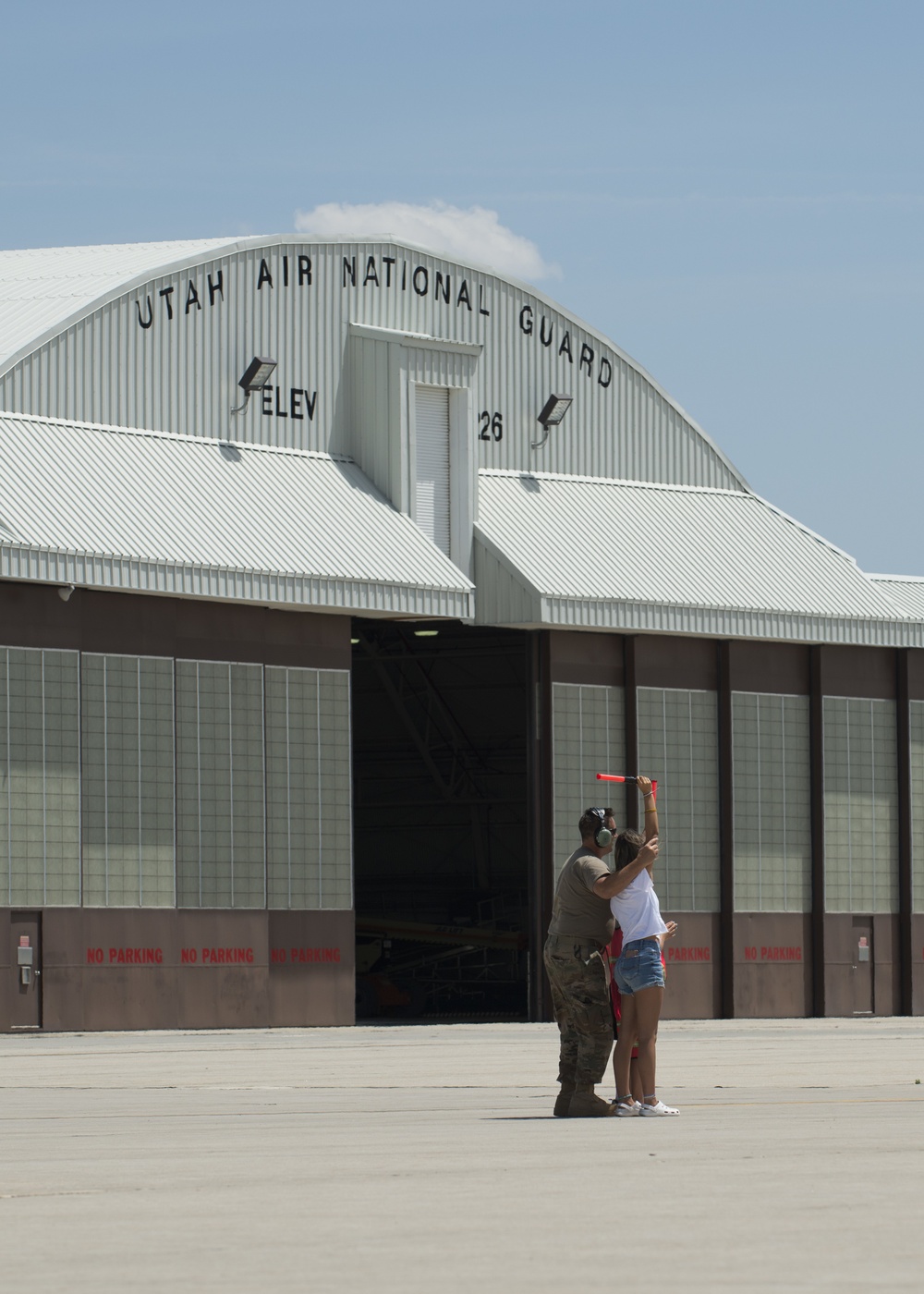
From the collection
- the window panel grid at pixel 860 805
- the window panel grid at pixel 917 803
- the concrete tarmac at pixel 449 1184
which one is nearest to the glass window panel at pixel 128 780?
the concrete tarmac at pixel 449 1184

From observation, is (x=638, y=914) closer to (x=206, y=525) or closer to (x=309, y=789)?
(x=206, y=525)

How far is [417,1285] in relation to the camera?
8.18 m

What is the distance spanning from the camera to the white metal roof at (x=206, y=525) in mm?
31891

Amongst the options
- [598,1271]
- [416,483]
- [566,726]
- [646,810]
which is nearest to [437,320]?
[416,483]

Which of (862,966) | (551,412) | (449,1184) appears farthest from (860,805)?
(449,1184)

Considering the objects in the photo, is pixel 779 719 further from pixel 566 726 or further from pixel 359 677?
pixel 359 677

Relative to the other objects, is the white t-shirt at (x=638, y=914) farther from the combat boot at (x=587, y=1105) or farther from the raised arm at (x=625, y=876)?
the combat boot at (x=587, y=1105)

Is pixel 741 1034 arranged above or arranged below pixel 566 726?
below

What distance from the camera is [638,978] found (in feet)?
54.0

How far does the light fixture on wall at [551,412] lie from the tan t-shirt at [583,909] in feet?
79.5

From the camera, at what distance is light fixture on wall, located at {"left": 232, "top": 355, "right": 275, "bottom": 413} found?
36062mm

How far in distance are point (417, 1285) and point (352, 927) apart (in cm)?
2752

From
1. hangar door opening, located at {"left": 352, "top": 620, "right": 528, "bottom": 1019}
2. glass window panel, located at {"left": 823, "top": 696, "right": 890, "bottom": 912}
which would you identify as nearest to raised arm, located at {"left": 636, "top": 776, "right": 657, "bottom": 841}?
glass window panel, located at {"left": 823, "top": 696, "right": 890, "bottom": 912}

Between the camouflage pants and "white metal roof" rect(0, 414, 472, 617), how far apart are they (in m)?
15.8
